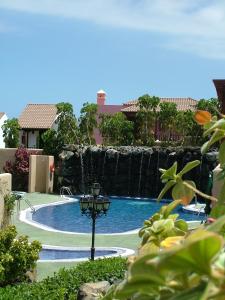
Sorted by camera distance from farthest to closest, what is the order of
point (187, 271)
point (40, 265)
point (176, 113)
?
point (176, 113)
point (40, 265)
point (187, 271)

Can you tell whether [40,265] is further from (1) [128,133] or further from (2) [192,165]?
(1) [128,133]

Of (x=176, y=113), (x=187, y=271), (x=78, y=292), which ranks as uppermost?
(x=176, y=113)

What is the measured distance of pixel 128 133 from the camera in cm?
3400

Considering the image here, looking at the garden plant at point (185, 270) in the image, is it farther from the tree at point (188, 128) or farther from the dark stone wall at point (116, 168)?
the tree at point (188, 128)

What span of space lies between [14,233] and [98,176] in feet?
65.2

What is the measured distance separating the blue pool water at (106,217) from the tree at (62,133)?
544cm

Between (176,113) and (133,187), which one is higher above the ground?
(176,113)

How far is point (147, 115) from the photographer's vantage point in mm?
33562

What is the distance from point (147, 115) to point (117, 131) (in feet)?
6.74

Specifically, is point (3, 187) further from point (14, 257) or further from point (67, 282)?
point (67, 282)

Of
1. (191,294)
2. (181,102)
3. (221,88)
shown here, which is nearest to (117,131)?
(221,88)

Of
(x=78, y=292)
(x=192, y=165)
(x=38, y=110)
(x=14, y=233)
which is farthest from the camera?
(x=38, y=110)

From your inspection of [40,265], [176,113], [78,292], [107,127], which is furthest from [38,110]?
[78,292]

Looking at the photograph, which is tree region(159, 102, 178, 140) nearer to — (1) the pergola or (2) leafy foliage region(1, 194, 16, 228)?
(1) the pergola
